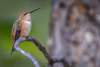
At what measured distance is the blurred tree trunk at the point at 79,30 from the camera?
4172 mm

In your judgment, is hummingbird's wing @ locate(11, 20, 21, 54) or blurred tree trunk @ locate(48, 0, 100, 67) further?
blurred tree trunk @ locate(48, 0, 100, 67)

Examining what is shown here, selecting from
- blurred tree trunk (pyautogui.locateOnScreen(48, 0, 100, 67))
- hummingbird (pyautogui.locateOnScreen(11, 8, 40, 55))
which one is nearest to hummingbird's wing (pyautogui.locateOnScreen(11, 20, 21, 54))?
hummingbird (pyautogui.locateOnScreen(11, 8, 40, 55))

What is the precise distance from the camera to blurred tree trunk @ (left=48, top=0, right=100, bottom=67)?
13.7ft

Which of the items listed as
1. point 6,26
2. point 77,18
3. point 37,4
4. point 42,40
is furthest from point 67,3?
point 42,40

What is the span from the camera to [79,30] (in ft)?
14.0

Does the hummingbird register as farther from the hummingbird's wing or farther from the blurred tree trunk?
the blurred tree trunk

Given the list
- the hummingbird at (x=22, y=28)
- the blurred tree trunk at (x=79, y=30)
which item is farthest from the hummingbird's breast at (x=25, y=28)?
the blurred tree trunk at (x=79, y=30)

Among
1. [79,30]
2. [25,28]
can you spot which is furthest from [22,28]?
[79,30]

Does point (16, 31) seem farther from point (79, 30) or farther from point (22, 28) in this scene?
point (79, 30)

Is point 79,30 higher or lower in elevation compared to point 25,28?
lower

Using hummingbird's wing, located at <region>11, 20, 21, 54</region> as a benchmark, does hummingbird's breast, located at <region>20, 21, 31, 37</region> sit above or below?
above

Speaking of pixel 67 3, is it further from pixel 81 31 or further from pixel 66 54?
pixel 66 54

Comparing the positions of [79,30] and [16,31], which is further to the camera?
[79,30]

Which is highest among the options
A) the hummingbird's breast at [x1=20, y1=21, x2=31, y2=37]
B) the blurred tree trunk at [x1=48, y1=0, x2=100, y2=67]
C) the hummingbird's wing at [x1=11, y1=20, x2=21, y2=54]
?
the hummingbird's breast at [x1=20, y1=21, x2=31, y2=37]
